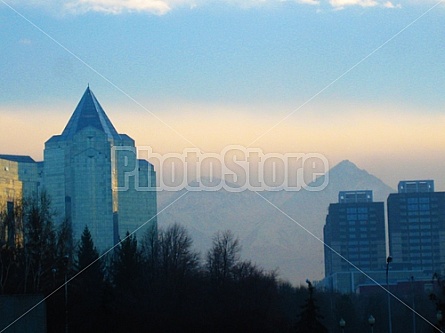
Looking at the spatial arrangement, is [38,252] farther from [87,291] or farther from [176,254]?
[176,254]

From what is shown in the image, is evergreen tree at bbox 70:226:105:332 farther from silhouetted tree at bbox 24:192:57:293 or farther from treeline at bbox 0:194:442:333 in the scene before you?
silhouetted tree at bbox 24:192:57:293

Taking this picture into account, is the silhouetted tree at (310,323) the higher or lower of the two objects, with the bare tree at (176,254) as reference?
lower

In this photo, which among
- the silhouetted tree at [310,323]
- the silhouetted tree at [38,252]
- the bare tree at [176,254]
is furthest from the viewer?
the bare tree at [176,254]

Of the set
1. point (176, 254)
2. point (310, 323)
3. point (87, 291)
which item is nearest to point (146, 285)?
point (87, 291)

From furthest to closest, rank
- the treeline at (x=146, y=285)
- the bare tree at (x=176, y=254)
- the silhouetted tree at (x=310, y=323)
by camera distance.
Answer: the bare tree at (x=176, y=254) < the treeline at (x=146, y=285) < the silhouetted tree at (x=310, y=323)

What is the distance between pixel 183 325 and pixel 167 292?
7.10 meters

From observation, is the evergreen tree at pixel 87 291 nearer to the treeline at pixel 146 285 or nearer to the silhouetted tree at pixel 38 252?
the treeline at pixel 146 285

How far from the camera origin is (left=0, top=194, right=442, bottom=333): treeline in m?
69.1

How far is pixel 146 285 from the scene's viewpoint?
8025cm

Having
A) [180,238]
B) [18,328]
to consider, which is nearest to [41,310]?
[18,328]

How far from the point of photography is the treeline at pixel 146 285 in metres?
69.1

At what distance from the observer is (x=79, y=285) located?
84062 mm

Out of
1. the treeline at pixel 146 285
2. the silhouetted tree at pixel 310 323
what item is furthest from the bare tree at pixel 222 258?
the silhouetted tree at pixel 310 323

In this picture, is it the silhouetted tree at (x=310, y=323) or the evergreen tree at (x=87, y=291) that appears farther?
the evergreen tree at (x=87, y=291)
